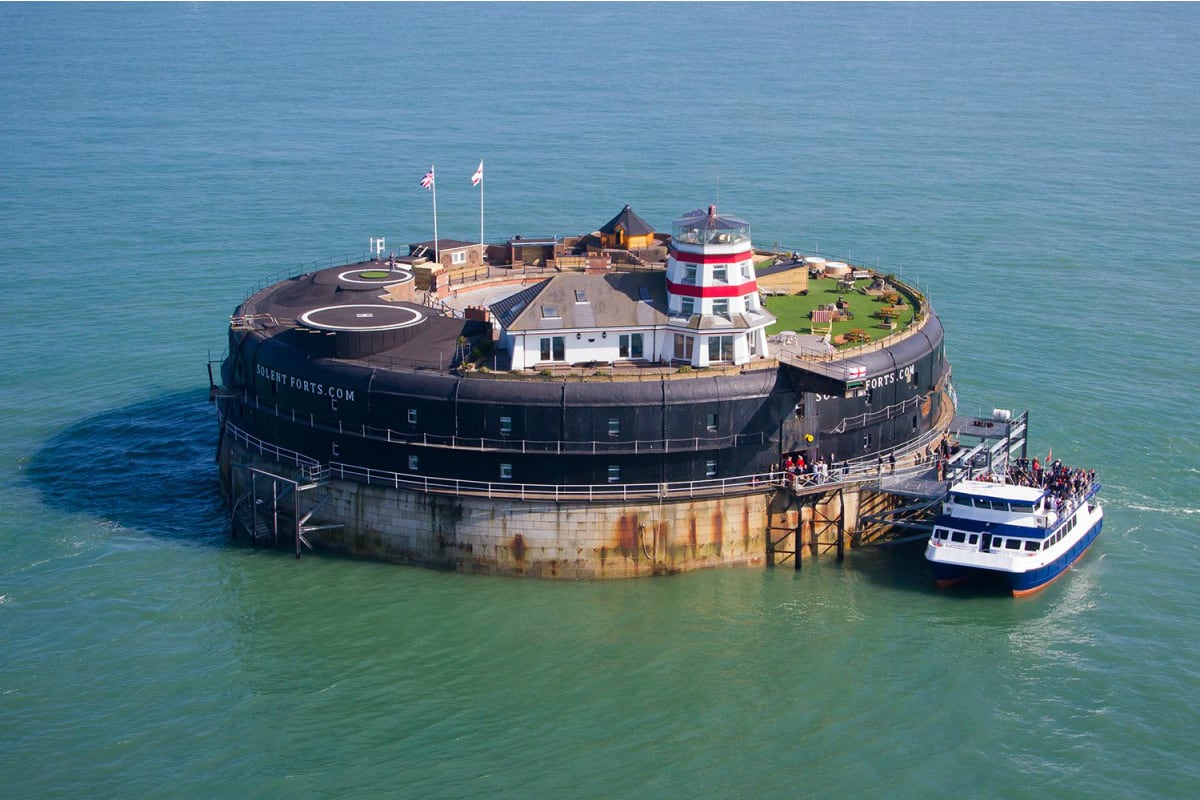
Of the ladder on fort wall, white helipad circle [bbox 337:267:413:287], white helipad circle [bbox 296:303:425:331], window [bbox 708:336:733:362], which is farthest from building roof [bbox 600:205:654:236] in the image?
the ladder on fort wall

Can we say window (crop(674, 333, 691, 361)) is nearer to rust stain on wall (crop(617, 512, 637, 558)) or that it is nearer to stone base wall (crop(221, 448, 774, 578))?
stone base wall (crop(221, 448, 774, 578))

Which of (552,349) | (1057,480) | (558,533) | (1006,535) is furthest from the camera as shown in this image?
(552,349)

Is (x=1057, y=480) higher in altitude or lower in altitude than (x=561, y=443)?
lower

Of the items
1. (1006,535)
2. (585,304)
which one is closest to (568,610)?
(585,304)

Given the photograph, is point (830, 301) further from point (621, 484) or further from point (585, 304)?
point (621, 484)

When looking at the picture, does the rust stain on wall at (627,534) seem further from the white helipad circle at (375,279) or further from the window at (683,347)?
the white helipad circle at (375,279)

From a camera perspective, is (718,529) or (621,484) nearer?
(621,484)

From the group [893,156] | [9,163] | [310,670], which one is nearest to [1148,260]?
[893,156]
